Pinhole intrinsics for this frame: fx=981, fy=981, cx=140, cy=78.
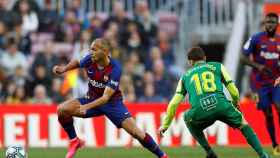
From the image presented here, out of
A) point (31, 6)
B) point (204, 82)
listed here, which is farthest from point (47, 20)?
point (204, 82)

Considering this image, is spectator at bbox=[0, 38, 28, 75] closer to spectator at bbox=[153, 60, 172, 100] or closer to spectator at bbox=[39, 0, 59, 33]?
spectator at bbox=[39, 0, 59, 33]

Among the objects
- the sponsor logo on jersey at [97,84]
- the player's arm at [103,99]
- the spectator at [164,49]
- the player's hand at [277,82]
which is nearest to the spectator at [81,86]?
the spectator at [164,49]

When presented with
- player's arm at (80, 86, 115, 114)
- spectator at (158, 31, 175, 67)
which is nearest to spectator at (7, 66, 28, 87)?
spectator at (158, 31, 175, 67)

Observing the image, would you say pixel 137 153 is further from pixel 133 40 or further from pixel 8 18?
pixel 8 18

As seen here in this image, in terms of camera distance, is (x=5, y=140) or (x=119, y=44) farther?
(x=119, y=44)

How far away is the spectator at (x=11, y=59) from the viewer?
22.4m

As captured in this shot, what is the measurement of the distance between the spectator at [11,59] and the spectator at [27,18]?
2.19 feet

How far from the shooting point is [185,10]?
2489cm

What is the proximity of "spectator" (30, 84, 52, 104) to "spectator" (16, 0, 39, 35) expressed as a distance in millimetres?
1742

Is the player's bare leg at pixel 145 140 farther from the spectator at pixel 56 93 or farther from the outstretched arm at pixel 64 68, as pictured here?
the spectator at pixel 56 93

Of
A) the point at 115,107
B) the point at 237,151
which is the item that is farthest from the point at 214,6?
the point at 115,107

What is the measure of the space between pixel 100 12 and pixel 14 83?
3628 millimetres

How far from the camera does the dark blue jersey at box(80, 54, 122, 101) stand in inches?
547

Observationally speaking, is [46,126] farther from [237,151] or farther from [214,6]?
[214,6]
